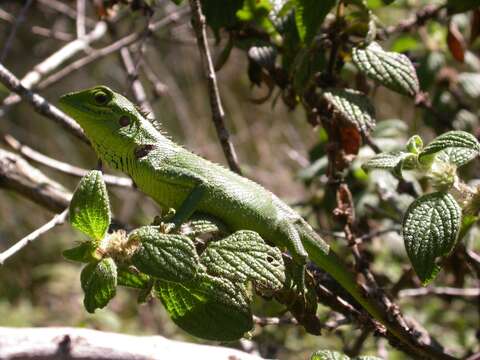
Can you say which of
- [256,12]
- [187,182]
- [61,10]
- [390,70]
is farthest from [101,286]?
[61,10]

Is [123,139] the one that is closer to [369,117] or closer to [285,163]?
[369,117]

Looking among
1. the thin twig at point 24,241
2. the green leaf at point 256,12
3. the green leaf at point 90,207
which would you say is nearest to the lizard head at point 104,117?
the thin twig at point 24,241

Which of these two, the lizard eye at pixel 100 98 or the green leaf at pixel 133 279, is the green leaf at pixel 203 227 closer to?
the green leaf at pixel 133 279

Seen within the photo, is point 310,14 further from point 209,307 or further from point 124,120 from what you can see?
point 209,307

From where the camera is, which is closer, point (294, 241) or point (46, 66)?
point (294, 241)

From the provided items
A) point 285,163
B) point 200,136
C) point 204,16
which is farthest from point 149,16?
point 285,163

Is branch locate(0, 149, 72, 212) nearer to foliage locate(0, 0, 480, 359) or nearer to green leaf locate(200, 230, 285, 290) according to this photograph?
foliage locate(0, 0, 480, 359)

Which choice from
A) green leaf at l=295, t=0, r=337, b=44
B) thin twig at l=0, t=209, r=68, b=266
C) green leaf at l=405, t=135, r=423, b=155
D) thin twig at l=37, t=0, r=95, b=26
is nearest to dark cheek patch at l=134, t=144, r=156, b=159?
thin twig at l=0, t=209, r=68, b=266
